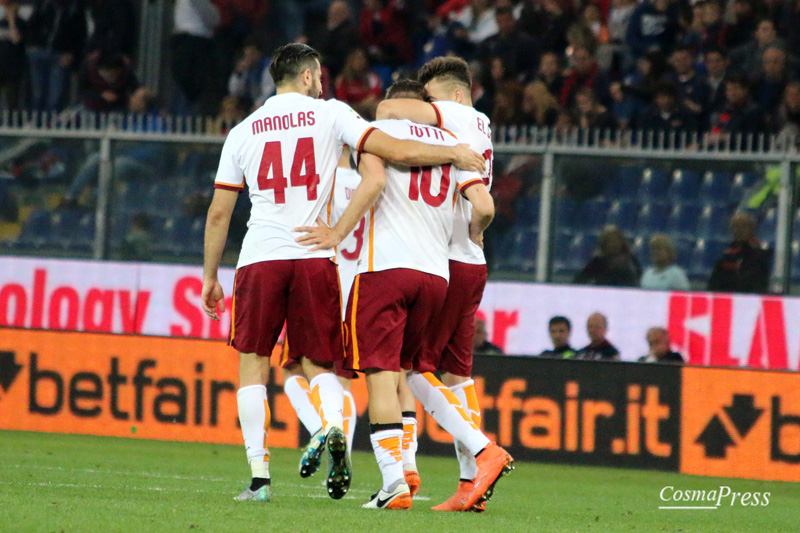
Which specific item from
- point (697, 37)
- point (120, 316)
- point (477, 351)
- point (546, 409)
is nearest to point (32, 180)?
point (120, 316)

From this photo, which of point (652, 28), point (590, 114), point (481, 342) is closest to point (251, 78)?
point (590, 114)

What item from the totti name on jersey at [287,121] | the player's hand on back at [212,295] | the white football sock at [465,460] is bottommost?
the white football sock at [465,460]

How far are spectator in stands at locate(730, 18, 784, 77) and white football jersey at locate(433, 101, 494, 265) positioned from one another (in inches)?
296

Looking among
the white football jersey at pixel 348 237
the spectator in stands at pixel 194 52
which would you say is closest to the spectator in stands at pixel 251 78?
the spectator in stands at pixel 194 52

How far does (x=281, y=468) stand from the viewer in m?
8.64

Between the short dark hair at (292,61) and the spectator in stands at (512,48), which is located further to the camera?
the spectator in stands at (512,48)

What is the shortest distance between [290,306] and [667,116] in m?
7.58

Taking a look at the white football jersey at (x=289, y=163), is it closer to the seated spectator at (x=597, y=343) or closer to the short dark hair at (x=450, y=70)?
the short dark hair at (x=450, y=70)

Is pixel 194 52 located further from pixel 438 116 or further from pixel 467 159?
pixel 467 159

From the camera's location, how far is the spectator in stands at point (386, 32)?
50.5 feet

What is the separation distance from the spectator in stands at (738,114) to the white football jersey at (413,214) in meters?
6.62

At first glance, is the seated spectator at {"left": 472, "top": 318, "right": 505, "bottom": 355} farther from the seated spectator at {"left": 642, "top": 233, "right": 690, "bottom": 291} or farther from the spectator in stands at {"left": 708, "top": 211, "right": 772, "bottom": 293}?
the spectator in stands at {"left": 708, "top": 211, "right": 772, "bottom": 293}

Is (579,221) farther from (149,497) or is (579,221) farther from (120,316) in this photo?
(149,497)

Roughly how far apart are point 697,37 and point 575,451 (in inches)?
239
